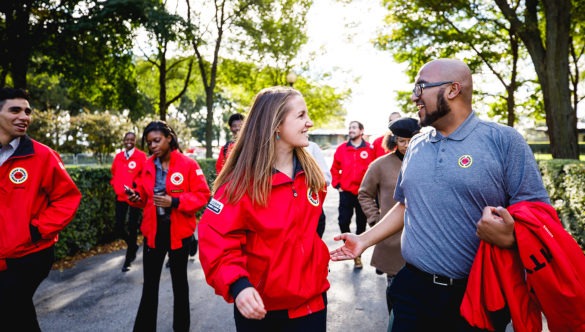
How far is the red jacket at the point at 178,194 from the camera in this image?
4.15 m

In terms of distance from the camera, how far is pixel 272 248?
227 centimetres

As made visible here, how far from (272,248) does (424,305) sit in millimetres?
961

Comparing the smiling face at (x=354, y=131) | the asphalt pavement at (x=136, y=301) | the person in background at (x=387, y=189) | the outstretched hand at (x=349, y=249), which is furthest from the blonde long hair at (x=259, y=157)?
the smiling face at (x=354, y=131)

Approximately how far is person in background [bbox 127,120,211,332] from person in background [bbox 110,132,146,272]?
9.53 ft

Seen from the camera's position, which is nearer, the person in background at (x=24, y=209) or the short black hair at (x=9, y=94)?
the person in background at (x=24, y=209)

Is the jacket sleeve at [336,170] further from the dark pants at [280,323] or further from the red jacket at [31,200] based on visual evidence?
the dark pants at [280,323]

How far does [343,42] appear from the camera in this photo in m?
18.6

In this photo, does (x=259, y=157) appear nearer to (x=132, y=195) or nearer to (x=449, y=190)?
(x=449, y=190)

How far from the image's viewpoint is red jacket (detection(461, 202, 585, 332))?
1775 mm

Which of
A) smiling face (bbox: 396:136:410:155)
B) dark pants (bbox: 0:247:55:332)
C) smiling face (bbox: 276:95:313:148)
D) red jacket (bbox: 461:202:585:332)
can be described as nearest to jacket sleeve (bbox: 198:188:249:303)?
smiling face (bbox: 276:95:313:148)

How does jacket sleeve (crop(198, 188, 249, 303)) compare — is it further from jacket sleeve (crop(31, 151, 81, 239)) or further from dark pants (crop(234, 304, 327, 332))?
jacket sleeve (crop(31, 151, 81, 239))

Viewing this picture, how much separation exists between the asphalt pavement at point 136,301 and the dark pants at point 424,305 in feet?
7.08

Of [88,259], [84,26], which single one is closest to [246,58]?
[84,26]

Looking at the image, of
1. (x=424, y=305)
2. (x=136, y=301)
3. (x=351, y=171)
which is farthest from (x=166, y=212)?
(x=351, y=171)
